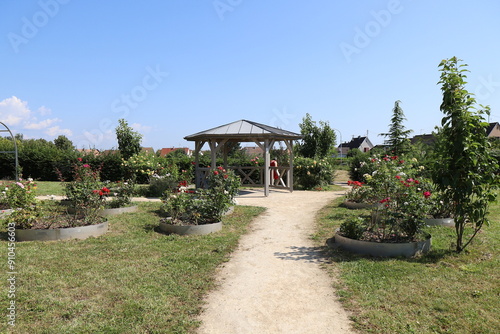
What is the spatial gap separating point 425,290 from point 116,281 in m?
3.78

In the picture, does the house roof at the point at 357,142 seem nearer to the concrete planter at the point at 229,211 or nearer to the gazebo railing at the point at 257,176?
the gazebo railing at the point at 257,176

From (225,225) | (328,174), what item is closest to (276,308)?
(225,225)

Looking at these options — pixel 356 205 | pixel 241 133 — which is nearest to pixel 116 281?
pixel 356 205

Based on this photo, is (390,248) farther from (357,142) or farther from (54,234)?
(357,142)

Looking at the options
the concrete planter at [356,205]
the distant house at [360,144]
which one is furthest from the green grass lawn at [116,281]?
the distant house at [360,144]

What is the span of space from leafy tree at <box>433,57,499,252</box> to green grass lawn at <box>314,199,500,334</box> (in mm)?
675

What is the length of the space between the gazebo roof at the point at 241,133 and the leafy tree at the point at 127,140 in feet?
20.4

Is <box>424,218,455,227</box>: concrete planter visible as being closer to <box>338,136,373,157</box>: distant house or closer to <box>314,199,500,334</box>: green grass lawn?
<box>314,199,500,334</box>: green grass lawn

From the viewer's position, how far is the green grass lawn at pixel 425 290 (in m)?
3.17

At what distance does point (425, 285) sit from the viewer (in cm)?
400

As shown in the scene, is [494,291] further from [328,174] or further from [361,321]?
[328,174]

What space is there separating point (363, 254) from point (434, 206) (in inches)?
114

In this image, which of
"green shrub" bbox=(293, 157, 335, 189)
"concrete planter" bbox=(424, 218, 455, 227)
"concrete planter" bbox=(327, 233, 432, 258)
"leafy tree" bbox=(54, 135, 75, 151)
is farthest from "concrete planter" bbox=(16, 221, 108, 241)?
"leafy tree" bbox=(54, 135, 75, 151)

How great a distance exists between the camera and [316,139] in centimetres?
1966
